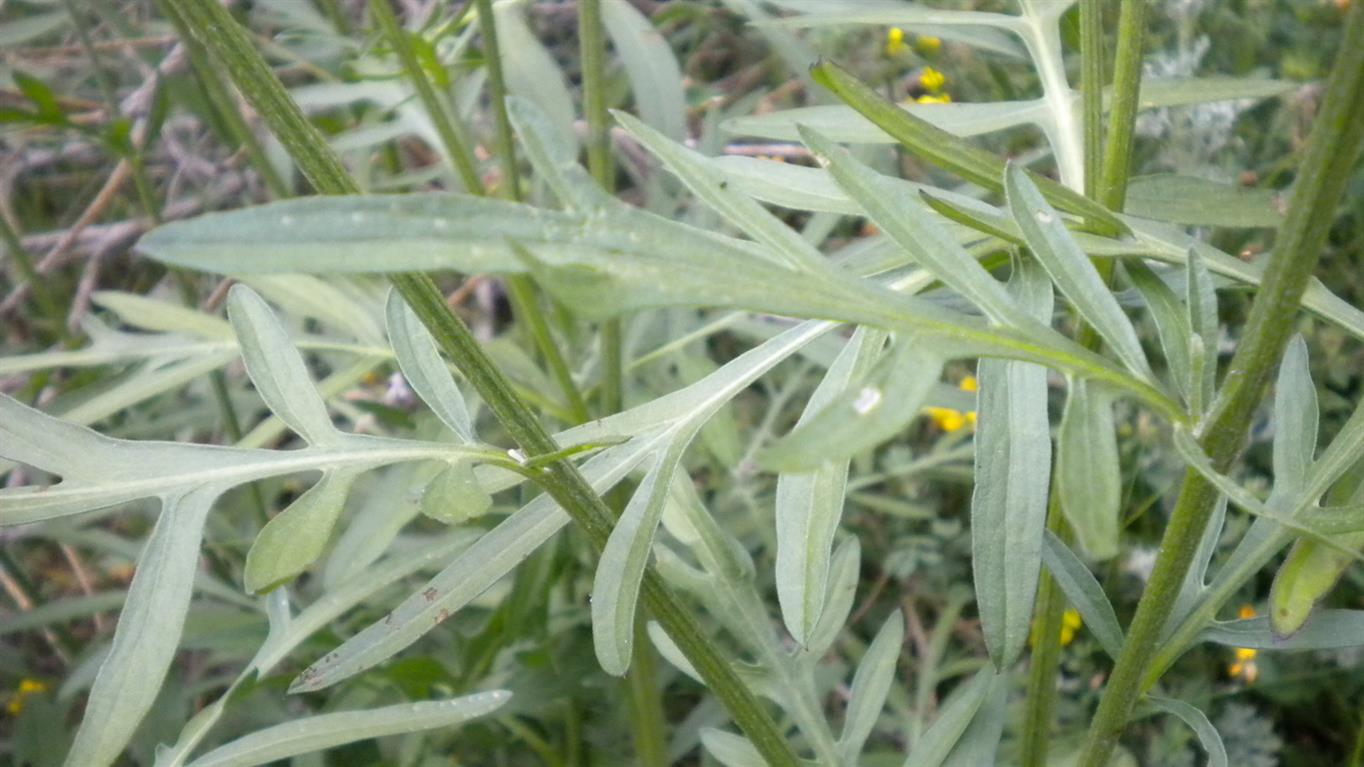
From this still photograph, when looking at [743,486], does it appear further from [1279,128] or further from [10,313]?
[10,313]

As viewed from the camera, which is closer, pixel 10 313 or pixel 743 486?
pixel 743 486

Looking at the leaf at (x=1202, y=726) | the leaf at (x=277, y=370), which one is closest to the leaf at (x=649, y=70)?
the leaf at (x=277, y=370)

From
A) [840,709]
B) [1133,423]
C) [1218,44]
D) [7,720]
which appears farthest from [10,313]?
[1218,44]

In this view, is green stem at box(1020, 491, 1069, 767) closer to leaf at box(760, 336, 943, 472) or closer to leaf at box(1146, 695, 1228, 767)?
leaf at box(1146, 695, 1228, 767)

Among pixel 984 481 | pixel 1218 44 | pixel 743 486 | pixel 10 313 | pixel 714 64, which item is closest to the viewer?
pixel 984 481

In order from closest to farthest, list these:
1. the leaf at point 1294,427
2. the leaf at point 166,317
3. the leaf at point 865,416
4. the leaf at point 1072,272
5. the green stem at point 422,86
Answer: the leaf at point 865,416 < the leaf at point 1072,272 < the leaf at point 1294,427 < the green stem at point 422,86 < the leaf at point 166,317

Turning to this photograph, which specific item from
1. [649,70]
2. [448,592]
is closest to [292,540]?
[448,592]

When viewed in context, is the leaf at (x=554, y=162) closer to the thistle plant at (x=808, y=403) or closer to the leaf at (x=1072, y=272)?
the thistle plant at (x=808, y=403)
